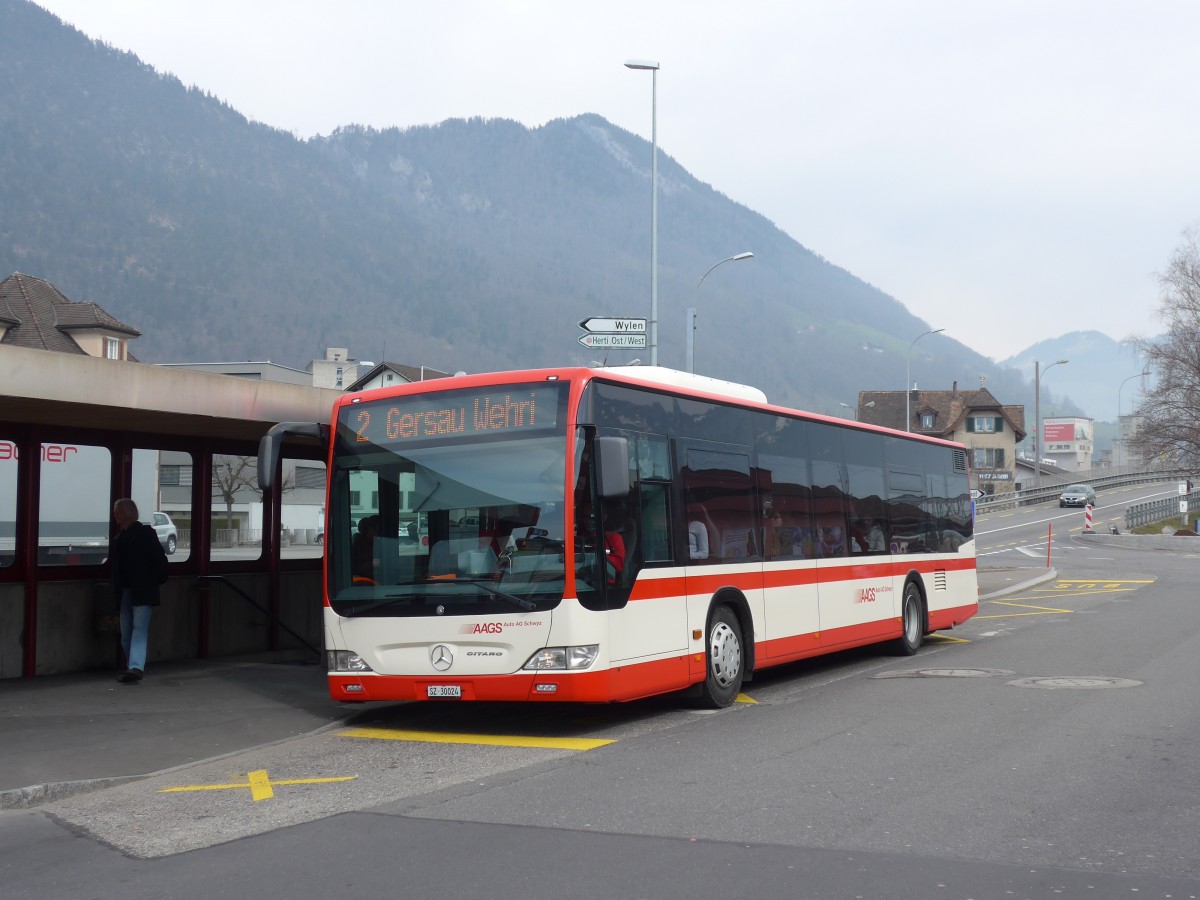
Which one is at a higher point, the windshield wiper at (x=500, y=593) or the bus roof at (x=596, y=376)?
the bus roof at (x=596, y=376)

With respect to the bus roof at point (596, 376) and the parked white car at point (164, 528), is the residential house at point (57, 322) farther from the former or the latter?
the bus roof at point (596, 376)

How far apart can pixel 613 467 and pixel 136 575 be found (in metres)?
6.04

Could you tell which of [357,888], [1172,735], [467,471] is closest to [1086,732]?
[1172,735]

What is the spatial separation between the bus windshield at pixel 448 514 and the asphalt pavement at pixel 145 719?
1446 mm

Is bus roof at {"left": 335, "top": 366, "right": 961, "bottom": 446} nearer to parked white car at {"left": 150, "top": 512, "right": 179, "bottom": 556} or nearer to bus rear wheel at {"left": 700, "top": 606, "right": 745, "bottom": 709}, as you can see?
bus rear wheel at {"left": 700, "top": 606, "right": 745, "bottom": 709}

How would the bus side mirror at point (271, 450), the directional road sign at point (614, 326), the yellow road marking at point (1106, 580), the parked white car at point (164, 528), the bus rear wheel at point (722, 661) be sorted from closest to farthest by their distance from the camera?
the bus side mirror at point (271, 450) < the bus rear wheel at point (722, 661) < the parked white car at point (164, 528) < the directional road sign at point (614, 326) < the yellow road marking at point (1106, 580)

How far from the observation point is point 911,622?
54.2 ft

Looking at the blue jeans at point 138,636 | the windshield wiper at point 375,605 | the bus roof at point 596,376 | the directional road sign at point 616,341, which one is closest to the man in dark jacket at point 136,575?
the blue jeans at point 138,636

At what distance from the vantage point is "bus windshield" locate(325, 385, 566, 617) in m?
9.82

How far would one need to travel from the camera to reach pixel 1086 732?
9.54 metres

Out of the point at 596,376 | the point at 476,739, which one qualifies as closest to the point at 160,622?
the point at 476,739

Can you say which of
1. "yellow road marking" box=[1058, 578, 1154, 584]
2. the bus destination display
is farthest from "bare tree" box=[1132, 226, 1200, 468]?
the bus destination display

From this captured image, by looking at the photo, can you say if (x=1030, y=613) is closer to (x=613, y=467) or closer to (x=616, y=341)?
(x=616, y=341)

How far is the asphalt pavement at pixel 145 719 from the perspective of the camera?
890 cm
